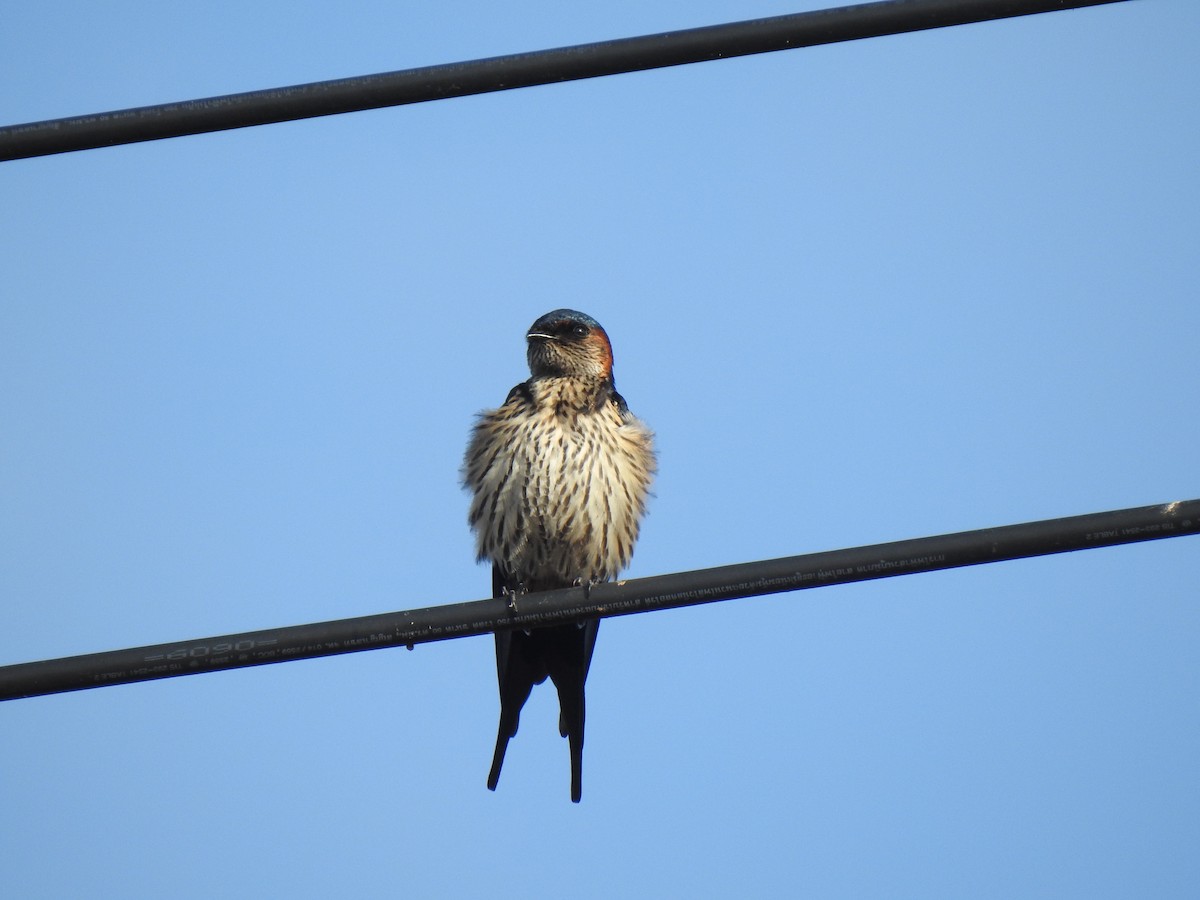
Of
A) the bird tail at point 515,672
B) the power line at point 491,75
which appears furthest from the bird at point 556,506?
the power line at point 491,75

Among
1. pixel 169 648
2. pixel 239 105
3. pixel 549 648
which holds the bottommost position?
pixel 169 648

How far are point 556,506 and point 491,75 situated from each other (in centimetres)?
339

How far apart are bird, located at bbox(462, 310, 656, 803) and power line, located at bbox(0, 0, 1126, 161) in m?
3.31

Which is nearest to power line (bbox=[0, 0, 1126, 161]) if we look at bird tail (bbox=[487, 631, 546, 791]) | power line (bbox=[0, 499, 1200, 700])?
power line (bbox=[0, 499, 1200, 700])

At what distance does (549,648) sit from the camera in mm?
7551

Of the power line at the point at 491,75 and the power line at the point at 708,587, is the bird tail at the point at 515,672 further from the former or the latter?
the power line at the point at 491,75

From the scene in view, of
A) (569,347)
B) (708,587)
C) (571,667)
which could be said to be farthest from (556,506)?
(708,587)

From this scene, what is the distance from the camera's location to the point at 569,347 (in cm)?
805

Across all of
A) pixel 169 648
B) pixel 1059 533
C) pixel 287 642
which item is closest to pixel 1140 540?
pixel 1059 533

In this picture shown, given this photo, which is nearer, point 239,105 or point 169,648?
point 169,648

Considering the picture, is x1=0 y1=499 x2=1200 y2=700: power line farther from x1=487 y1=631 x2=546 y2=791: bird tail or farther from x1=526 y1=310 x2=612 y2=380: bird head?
x1=526 y1=310 x2=612 y2=380: bird head

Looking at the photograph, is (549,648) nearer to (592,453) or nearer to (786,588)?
(592,453)

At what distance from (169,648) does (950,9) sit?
260 centimetres

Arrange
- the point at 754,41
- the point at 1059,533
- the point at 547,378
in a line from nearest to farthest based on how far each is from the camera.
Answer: the point at 1059,533 → the point at 754,41 → the point at 547,378
